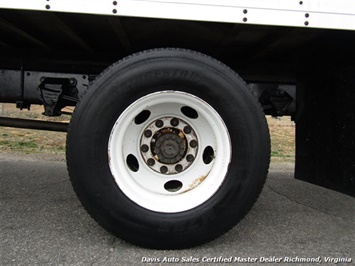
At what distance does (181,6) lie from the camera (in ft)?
6.13

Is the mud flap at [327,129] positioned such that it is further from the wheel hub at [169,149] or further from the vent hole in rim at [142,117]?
the vent hole in rim at [142,117]

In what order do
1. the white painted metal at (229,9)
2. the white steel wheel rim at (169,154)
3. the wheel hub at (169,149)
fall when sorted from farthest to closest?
the wheel hub at (169,149) < the white steel wheel rim at (169,154) < the white painted metal at (229,9)

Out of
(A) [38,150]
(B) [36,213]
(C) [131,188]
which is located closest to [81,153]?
(C) [131,188]

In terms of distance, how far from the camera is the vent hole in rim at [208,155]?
A: 7.23 ft

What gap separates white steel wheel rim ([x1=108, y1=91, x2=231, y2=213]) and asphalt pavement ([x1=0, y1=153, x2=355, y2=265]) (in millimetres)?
318

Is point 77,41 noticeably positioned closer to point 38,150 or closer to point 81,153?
point 81,153

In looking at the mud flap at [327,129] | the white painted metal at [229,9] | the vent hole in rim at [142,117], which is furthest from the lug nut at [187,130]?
the mud flap at [327,129]

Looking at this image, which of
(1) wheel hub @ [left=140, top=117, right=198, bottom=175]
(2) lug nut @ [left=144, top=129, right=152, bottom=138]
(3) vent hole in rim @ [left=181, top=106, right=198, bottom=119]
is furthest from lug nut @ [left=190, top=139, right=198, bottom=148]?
(2) lug nut @ [left=144, top=129, right=152, bottom=138]

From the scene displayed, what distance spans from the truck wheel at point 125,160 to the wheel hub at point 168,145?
159 mm

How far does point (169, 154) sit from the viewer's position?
219cm

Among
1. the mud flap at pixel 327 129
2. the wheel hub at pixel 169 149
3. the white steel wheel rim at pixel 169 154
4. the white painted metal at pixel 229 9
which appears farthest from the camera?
the mud flap at pixel 327 129

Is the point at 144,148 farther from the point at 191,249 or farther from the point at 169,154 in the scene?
the point at 191,249

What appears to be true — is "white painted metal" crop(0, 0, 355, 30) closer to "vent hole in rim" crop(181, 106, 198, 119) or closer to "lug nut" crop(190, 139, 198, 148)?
"vent hole in rim" crop(181, 106, 198, 119)

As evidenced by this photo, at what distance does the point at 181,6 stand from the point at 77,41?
1.06 metres
